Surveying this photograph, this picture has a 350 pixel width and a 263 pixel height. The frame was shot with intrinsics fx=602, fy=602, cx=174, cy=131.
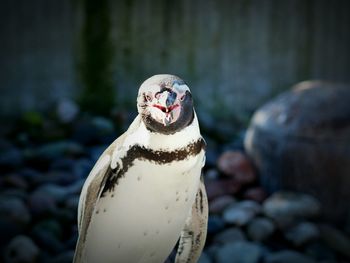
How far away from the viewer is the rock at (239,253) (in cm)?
309

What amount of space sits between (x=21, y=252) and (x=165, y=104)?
5.78 ft

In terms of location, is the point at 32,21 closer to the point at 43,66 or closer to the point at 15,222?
the point at 43,66

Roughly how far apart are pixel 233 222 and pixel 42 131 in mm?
2239

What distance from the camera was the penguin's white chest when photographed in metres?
1.73

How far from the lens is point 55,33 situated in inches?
218

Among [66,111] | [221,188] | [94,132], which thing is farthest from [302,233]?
[66,111]

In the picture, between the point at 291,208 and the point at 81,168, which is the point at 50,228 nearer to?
the point at 81,168

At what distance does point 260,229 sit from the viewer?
3.45 metres

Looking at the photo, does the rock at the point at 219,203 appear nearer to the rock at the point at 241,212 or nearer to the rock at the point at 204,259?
the rock at the point at 241,212

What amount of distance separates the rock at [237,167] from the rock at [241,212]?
11.1 inches

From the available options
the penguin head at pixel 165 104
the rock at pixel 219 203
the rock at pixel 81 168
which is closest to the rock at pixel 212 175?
the rock at pixel 219 203

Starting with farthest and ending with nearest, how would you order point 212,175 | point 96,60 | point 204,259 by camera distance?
point 96,60
point 212,175
point 204,259

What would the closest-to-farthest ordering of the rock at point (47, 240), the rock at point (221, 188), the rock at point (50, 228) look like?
the rock at point (47, 240)
the rock at point (50, 228)
the rock at point (221, 188)

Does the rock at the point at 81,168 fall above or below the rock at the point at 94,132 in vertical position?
below
